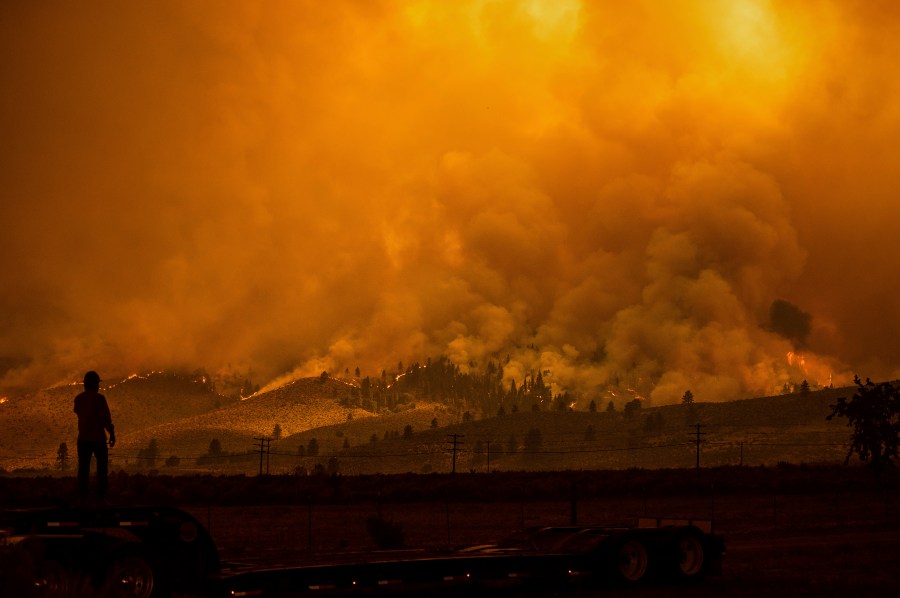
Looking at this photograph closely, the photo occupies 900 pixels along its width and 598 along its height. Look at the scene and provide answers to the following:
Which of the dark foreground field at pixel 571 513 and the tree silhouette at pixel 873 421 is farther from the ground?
the tree silhouette at pixel 873 421

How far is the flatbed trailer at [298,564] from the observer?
13945 mm

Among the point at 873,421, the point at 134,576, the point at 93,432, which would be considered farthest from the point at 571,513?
the point at 873,421

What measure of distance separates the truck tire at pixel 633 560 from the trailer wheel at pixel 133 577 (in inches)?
316

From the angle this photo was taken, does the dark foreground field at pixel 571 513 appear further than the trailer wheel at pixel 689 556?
Yes

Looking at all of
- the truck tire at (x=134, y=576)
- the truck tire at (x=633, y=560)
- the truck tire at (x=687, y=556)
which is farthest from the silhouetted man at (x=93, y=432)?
the truck tire at (x=687, y=556)

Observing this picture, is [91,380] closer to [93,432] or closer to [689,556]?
[93,432]

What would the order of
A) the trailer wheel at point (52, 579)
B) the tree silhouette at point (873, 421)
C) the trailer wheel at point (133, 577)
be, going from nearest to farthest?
1. the trailer wheel at point (52, 579)
2. the trailer wheel at point (133, 577)
3. the tree silhouette at point (873, 421)

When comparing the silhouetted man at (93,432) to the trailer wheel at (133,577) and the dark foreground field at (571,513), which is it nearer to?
the dark foreground field at (571,513)

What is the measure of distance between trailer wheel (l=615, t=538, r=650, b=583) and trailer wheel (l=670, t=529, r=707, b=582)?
0.60 meters

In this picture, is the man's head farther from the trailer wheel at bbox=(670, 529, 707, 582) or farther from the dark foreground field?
the trailer wheel at bbox=(670, 529, 707, 582)

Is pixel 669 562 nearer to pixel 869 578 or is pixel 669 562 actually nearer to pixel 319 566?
pixel 869 578

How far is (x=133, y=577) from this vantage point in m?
14.3

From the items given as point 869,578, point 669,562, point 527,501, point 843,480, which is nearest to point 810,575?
point 869,578

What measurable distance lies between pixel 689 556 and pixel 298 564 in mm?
7142
